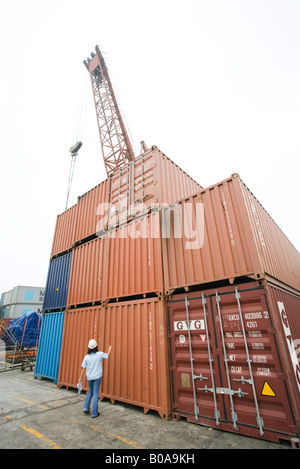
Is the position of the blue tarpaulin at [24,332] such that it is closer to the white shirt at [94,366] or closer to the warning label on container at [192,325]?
the white shirt at [94,366]

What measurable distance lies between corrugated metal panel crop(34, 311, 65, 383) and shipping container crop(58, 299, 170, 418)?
153cm

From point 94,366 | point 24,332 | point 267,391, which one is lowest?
point 267,391

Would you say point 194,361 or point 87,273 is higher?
point 87,273

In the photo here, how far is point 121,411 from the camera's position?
5562 millimetres

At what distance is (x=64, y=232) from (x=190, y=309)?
8093 mm

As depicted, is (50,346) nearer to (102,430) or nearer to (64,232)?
(64,232)

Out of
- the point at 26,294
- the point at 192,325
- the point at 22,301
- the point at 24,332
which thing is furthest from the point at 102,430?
the point at 26,294

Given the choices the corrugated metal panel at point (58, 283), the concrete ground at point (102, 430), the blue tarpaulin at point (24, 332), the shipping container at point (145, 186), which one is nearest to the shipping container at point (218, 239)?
the shipping container at point (145, 186)

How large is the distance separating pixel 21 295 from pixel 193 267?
3535cm

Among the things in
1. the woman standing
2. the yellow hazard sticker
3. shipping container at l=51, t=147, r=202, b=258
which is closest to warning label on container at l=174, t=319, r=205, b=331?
the yellow hazard sticker

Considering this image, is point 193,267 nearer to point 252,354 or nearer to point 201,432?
point 252,354

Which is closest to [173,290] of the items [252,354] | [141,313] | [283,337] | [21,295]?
[141,313]

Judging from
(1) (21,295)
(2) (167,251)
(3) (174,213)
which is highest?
(1) (21,295)

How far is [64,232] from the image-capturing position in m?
11.0
